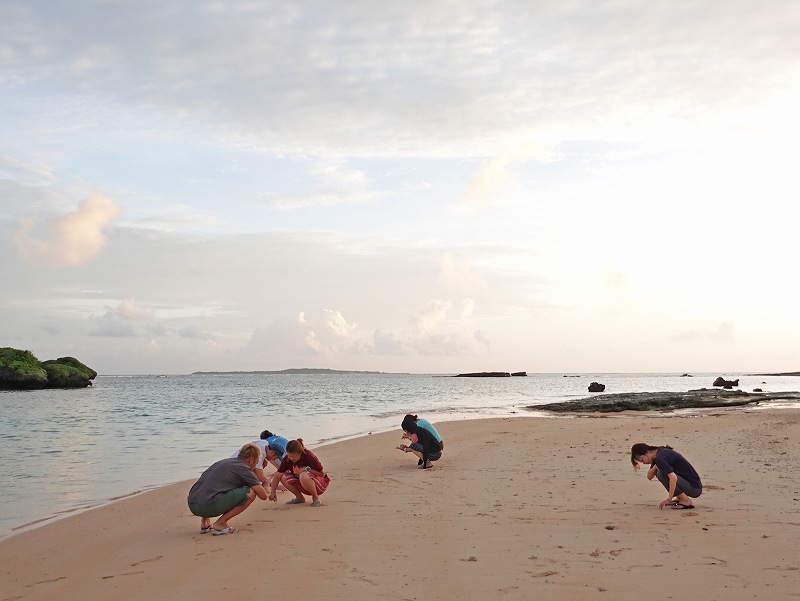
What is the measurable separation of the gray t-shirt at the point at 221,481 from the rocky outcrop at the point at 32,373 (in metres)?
83.3

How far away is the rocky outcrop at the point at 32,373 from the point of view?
79.8 meters

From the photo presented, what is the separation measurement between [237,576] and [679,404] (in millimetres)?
37173

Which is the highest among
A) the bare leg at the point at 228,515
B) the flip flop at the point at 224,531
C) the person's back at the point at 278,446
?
the person's back at the point at 278,446

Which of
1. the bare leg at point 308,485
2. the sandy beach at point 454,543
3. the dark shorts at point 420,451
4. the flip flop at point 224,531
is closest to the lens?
the sandy beach at point 454,543

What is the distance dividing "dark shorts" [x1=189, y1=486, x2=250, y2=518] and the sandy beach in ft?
1.12

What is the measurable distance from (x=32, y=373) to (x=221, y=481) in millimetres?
83969

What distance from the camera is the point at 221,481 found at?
27.8ft

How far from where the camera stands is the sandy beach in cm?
586

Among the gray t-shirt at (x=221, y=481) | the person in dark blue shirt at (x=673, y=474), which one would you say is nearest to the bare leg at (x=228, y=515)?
the gray t-shirt at (x=221, y=481)

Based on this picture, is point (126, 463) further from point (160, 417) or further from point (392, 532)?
point (160, 417)

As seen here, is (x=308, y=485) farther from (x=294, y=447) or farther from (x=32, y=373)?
(x=32, y=373)

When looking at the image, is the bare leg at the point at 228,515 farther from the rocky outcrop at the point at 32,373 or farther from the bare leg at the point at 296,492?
the rocky outcrop at the point at 32,373

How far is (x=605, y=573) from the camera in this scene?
598cm

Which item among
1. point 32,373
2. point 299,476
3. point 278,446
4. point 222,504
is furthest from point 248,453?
point 32,373
